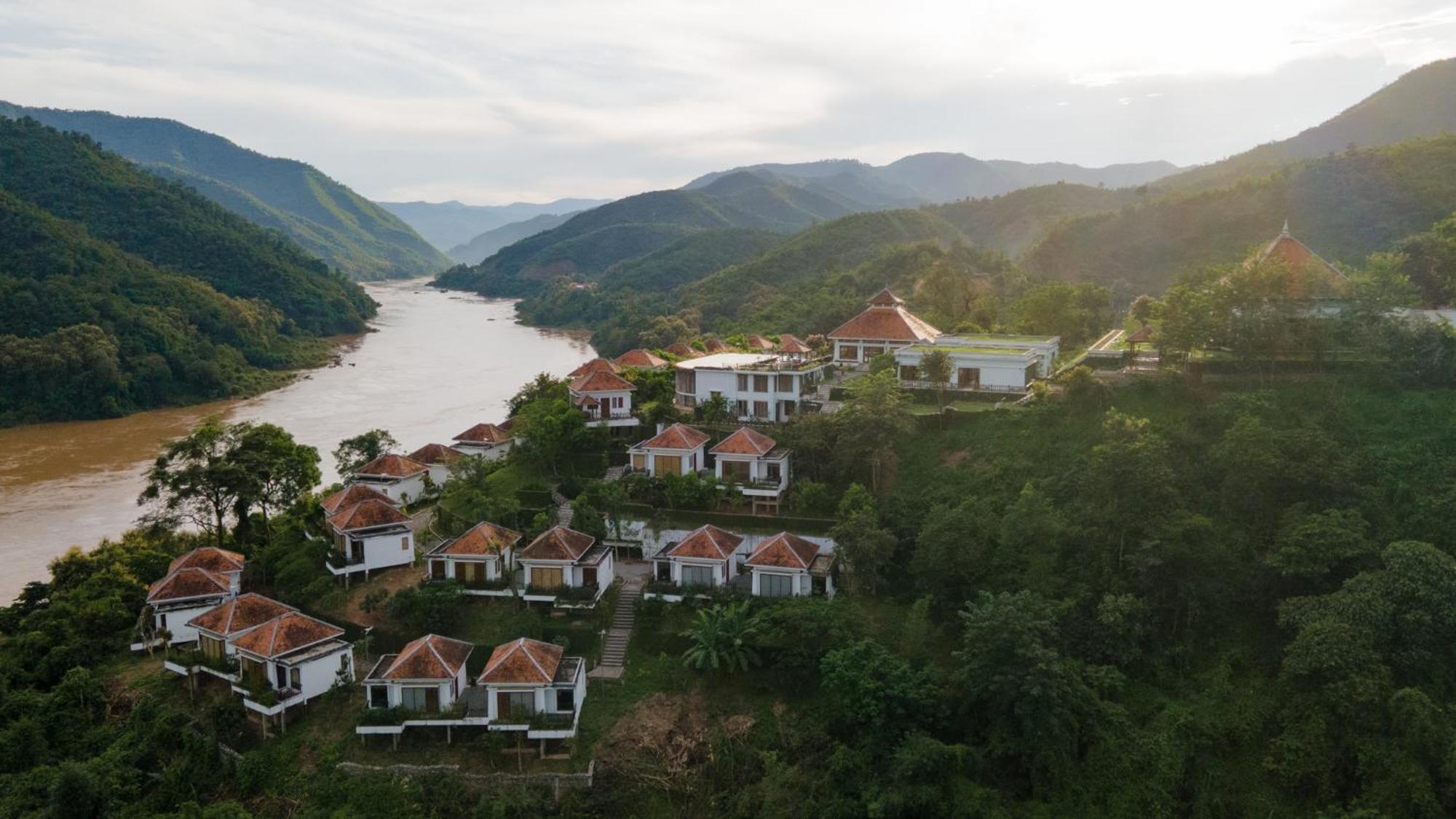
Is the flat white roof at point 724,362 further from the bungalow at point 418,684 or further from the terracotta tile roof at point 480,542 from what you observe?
the bungalow at point 418,684

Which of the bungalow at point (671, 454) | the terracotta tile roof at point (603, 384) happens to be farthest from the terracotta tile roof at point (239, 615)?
the terracotta tile roof at point (603, 384)

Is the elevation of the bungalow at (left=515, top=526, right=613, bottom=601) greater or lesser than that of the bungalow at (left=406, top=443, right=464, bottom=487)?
lesser

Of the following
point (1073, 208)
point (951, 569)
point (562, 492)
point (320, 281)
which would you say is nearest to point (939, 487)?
point (951, 569)

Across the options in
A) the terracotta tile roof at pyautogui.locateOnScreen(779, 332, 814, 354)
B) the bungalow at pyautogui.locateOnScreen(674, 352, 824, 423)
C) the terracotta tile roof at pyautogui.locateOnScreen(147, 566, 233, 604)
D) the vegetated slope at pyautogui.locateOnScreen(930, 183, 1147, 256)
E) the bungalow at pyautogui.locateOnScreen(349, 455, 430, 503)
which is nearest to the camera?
the terracotta tile roof at pyautogui.locateOnScreen(147, 566, 233, 604)

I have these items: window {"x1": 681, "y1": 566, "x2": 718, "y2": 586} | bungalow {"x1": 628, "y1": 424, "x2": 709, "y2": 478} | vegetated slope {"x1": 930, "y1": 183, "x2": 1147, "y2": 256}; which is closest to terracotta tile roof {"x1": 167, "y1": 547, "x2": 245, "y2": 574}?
bungalow {"x1": 628, "y1": 424, "x2": 709, "y2": 478}

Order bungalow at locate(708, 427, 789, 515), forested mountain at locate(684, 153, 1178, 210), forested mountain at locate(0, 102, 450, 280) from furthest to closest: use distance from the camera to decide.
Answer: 1. forested mountain at locate(684, 153, 1178, 210)
2. forested mountain at locate(0, 102, 450, 280)
3. bungalow at locate(708, 427, 789, 515)

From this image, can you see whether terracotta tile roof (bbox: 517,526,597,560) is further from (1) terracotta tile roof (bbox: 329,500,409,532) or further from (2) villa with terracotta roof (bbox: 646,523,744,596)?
(1) terracotta tile roof (bbox: 329,500,409,532)

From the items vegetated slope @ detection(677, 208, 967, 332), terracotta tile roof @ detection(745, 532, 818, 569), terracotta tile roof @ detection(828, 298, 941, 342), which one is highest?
vegetated slope @ detection(677, 208, 967, 332)
